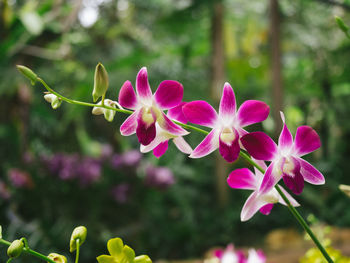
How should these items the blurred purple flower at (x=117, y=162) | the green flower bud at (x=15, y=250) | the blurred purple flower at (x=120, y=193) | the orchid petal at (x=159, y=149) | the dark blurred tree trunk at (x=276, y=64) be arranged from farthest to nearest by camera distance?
the dark blurred tree trunk at (x=276, y=64)
the blurred purple flower at (x=117, y=162)
the blurred purple flower at (x=120, y=193)
the orchid petal at (x=159, y=149)
the green flower bud at (x=15, y=250)

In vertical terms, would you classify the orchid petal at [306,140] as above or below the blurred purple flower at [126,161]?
below

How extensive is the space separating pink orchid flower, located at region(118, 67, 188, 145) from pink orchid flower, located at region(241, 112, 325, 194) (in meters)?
0.06

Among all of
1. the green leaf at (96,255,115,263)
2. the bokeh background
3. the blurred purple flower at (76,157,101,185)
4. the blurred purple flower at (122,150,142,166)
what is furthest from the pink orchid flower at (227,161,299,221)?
the blurred purple flower at (122,150,142,166)

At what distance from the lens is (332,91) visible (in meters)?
2.43

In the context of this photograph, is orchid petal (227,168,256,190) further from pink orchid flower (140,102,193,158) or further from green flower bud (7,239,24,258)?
green flower bud (7,239,24,258)

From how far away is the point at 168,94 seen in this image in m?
0.27

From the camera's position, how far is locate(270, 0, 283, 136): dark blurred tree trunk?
1.96 m

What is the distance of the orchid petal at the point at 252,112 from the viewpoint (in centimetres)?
26

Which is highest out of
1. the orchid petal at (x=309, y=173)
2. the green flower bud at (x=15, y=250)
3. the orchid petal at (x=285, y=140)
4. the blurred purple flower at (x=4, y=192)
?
the blurred purple flower at (x=4, y=192)

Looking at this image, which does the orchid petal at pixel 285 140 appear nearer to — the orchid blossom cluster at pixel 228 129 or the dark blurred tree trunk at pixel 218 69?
the orchid blossom cluster at pixel 228 129

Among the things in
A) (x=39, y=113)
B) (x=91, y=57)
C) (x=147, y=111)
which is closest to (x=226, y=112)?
(x=147, y=111)

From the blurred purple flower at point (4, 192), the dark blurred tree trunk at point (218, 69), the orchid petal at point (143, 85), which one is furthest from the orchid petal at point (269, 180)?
the dark blurred tree trunk at point (218, 69)

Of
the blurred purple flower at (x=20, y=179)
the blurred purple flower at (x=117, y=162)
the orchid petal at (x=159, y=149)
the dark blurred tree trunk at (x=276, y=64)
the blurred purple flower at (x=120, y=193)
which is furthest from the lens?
the dark blurred tree trunk at (x=276, y=64)

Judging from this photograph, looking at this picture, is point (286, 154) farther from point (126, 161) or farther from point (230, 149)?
point (126, 161)
